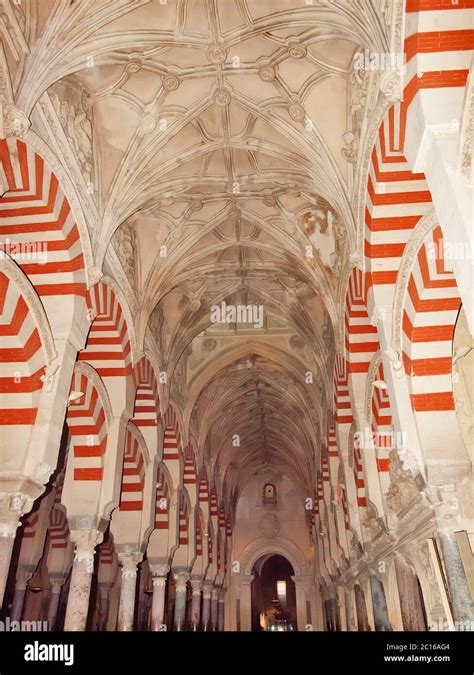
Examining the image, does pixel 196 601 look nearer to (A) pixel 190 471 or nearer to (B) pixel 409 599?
(A) pixel 190 471

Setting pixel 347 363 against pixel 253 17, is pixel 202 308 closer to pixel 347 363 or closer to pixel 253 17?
pixel 347 363

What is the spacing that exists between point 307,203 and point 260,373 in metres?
8.26

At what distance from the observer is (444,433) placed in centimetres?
576

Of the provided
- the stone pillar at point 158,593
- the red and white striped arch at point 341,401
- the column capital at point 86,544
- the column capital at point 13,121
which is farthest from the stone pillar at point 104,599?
the column capital at point 13,121

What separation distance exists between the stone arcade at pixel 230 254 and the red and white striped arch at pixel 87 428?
0.03m

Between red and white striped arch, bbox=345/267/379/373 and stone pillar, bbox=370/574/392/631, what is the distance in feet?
12.1

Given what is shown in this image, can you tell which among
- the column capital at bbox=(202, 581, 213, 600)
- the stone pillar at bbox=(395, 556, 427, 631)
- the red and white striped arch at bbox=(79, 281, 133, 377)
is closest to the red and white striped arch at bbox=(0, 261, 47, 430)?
the red and white striped arch at bbox=(79, 281, 133, 377)

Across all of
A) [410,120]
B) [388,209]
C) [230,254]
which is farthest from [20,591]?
[410,120]

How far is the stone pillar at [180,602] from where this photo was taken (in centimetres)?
1323

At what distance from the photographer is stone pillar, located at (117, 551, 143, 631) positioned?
8884 millimetres

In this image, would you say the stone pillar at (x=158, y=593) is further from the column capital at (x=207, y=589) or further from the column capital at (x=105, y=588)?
the column capital at (x=207, y=589)

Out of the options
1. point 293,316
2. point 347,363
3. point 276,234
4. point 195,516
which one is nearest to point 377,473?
point 347,363

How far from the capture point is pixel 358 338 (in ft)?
29.6

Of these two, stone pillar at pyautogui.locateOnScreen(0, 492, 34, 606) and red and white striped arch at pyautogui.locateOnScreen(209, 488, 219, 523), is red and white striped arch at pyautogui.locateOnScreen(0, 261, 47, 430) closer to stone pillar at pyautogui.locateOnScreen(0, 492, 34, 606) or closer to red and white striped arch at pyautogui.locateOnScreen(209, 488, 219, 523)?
stone pillar at pyautogui.locateOnScreen(0, 492, 34, 606)
